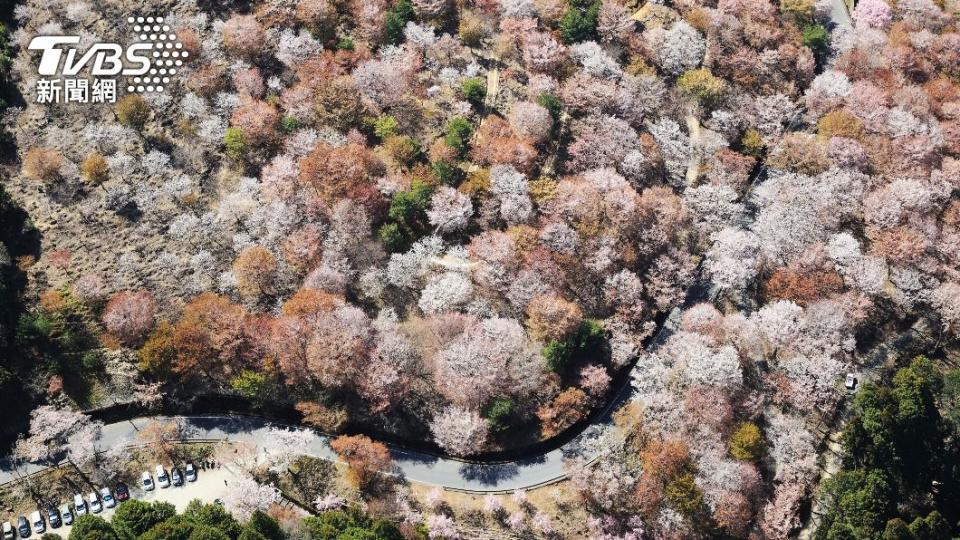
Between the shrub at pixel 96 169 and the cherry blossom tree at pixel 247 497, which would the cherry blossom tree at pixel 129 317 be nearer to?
the shrub at pixel 96 169

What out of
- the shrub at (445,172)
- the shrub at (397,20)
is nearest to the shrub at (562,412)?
the shrub at (445,172)

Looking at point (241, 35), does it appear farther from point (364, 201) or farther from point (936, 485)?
point (936, 485)

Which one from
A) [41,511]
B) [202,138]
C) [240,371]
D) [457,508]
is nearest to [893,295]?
[457,508]

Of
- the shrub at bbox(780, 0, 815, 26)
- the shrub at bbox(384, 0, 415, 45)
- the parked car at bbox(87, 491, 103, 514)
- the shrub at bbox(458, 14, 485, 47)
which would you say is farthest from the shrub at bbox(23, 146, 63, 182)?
the shrub at bbox(780, 0, 815, 26)

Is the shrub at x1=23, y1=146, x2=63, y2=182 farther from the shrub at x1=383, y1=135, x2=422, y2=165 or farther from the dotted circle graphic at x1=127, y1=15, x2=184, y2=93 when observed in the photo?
the shrub at x1=383, y1=135, x2=422, y2=165

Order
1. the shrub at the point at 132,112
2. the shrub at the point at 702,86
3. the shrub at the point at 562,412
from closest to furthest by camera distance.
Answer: the shrub at the point at 562,412 < the shrub at the point at 132,112 < the shrub at the point at 702,86

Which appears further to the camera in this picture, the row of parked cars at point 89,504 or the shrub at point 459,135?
the shrub at point 459,135

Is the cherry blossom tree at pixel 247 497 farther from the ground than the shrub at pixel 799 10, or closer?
closer

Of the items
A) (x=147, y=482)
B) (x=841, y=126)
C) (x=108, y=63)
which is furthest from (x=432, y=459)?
(x=108, y=63)
